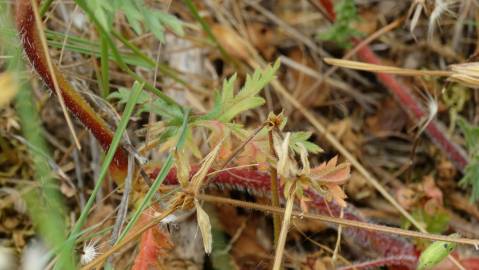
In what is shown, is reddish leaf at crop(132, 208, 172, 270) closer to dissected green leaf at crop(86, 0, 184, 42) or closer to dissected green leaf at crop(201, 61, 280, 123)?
dissected green leaf at crop(201, 61, 280, 123)

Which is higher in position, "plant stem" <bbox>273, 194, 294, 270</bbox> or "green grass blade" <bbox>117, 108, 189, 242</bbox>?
"green grass blade" <bbox>117, 108, 189, 242</bbox>

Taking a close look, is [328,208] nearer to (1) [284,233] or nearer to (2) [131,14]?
(1) [284,233]

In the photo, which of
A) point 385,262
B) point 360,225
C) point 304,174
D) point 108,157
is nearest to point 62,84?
point 108,157

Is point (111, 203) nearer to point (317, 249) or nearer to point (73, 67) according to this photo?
point (73, 67)

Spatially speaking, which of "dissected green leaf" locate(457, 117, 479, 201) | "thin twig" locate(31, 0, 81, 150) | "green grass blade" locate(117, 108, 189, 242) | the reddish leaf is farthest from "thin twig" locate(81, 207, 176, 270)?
"dissected green leaf" locate(457, 117, 479, 201)

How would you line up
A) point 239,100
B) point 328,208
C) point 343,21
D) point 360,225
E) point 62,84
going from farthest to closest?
point 343,21, point 328,208, point 239,100, point 62,84, point 360,225

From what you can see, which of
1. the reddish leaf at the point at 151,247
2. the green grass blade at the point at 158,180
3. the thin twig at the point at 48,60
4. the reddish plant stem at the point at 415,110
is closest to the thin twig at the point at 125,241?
the green grass blade at the point at 158,180

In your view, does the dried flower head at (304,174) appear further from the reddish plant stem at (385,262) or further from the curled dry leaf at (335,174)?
the reddish plant stem at (385,262)
